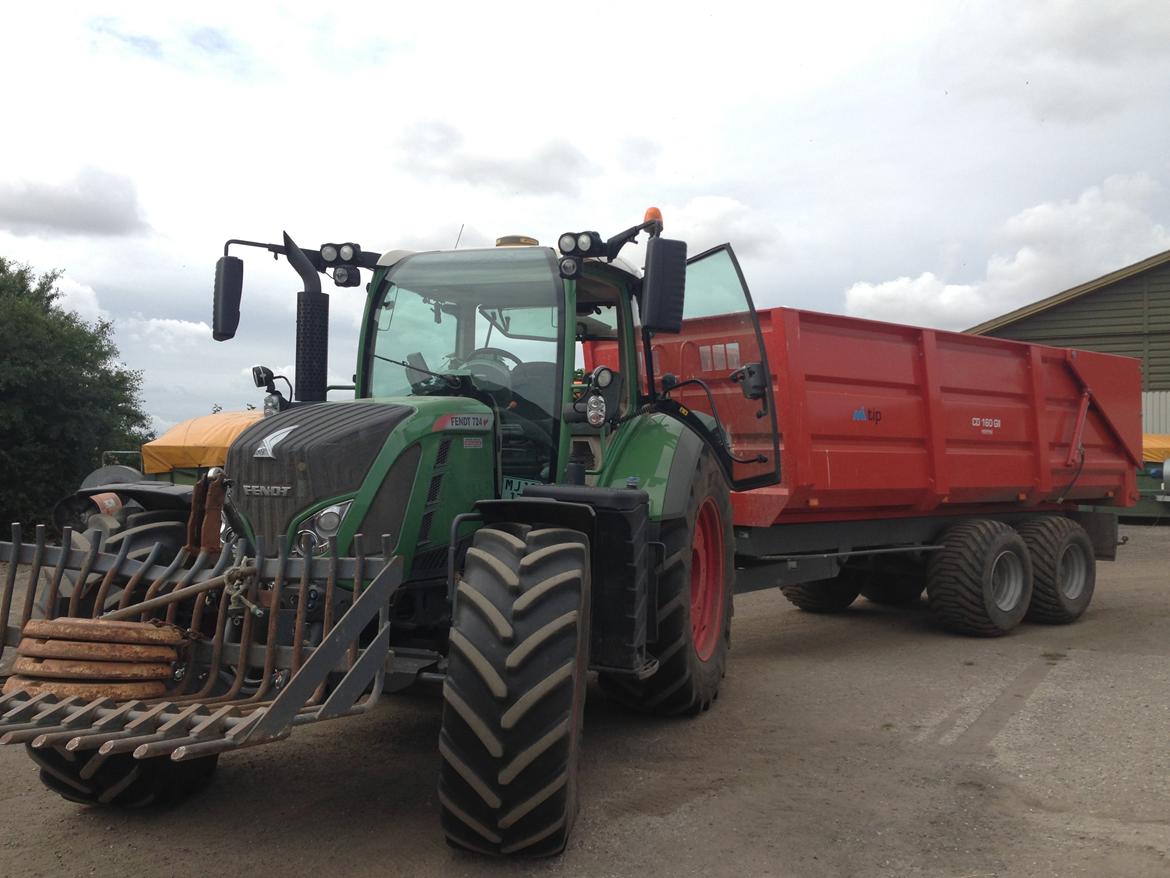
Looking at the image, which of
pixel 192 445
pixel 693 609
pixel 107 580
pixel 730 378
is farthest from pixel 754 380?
pixel 192 445

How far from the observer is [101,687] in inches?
137

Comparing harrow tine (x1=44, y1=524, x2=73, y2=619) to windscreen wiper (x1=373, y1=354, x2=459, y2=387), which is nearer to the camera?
harrow tine (x1=44, y1=524, x2=73, y2=619)

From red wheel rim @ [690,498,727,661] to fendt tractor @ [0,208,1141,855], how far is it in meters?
0.02

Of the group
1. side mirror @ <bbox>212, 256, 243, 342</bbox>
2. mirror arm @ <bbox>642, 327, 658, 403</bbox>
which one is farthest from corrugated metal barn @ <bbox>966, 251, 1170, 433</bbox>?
side mirror @ <bbox>212, 256, 243, 342</bbox>

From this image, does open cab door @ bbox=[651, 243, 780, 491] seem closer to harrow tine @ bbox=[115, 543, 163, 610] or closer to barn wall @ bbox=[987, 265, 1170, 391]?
harrow tine @ bbox=[115, 543, 163, 610]

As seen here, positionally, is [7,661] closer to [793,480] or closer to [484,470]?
[484,470]

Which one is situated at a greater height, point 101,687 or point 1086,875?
point 101,687

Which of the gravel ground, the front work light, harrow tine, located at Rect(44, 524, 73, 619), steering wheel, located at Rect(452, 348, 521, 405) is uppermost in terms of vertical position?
the front work light

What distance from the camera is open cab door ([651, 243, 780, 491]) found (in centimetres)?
627

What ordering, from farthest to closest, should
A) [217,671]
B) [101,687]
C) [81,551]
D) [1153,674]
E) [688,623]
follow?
[1153,674], [688,623], [81,551], [217,671], [101,687]

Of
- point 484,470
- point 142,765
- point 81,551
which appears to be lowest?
point 142,765

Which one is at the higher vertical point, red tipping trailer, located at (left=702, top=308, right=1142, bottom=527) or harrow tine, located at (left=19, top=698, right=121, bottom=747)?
red tipping trailer, located at (left=702, top=308, right=1142, bottom=527)

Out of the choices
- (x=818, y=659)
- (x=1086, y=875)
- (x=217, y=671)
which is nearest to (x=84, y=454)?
(x=818, y=659)

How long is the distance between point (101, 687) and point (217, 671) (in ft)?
1.29
